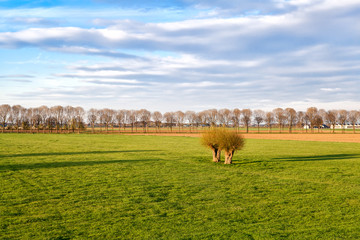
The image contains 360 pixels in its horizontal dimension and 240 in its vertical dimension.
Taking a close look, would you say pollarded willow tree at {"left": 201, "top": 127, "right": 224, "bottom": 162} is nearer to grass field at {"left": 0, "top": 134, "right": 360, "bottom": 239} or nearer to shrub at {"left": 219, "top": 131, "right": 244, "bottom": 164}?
shrub at {"left": 219, "top": 131, "right": 244, "bottom": 164}

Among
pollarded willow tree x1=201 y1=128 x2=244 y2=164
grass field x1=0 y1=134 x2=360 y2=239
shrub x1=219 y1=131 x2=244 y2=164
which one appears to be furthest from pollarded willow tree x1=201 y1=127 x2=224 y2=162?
grass field x1=0 y1=134 x2=360 y2=239

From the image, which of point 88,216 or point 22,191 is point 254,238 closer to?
point 88,216

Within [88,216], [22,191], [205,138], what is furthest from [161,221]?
[205,138]

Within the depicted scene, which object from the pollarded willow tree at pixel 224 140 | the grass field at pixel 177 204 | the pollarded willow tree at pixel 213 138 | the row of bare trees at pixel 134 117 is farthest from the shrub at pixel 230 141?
the row of bare trees at pixel 134 117

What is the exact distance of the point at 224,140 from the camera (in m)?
22.6

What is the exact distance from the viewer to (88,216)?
30.7ft

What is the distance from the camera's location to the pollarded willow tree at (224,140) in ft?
74.0

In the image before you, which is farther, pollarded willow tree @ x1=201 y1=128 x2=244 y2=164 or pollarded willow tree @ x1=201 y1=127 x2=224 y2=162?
pollarded willow tree @ x1=201 y1=127 x2=224 y2=162

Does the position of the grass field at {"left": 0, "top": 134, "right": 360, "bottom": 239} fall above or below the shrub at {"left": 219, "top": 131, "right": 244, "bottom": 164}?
below

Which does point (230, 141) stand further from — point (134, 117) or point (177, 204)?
point (134, 117)

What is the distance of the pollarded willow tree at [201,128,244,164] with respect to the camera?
22.5 meters

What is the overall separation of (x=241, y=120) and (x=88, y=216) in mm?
154753

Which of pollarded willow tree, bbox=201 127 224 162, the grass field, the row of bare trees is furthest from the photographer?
the row of bare trees

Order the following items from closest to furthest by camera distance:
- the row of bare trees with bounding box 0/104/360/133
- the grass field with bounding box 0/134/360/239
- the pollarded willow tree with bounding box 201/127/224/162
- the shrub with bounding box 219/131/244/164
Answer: the grass field with bounding box 0/134/360/239
the shrub with bounding box 219/131/244/164
the pollarded willow tree with bounding box 201/127/224/162
the row of bare trees with bounding box 0/104/360/133
